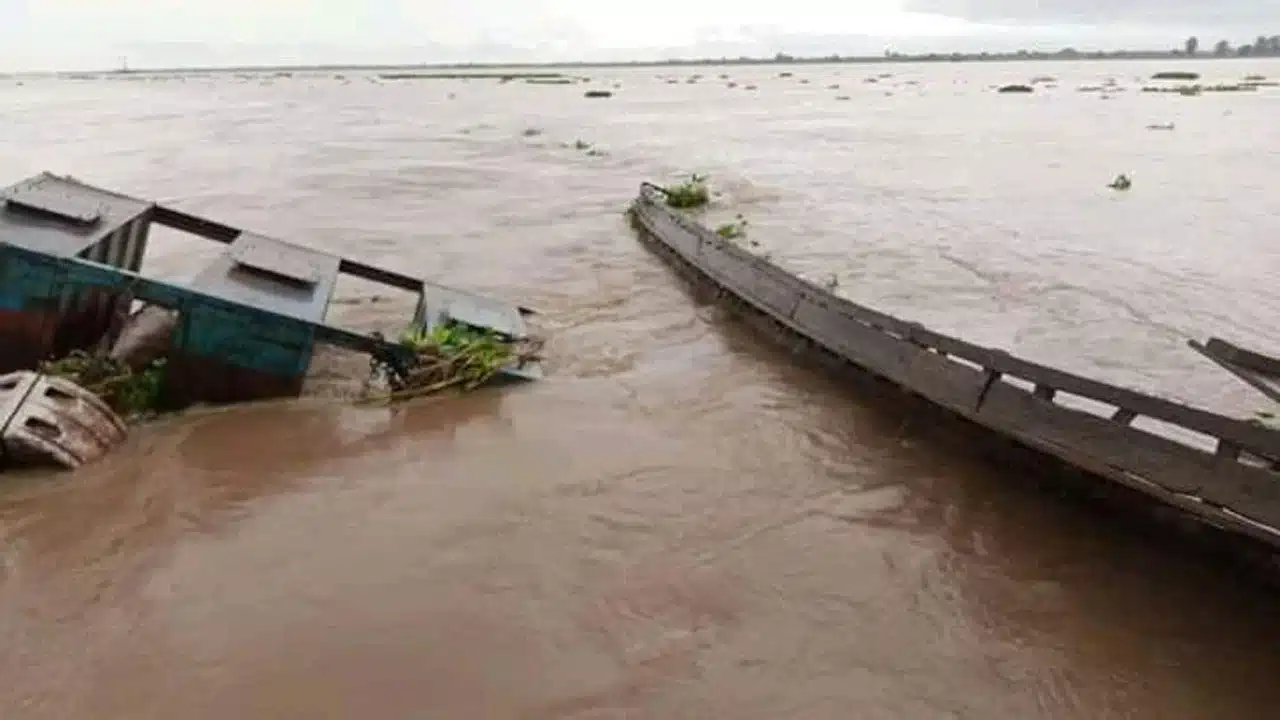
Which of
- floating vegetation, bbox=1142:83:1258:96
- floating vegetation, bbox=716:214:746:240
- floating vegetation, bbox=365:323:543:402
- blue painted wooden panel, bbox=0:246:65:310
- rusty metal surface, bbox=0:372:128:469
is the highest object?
floating vegetation, bbox=1142:83:1258:96

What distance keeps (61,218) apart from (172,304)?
5.39ft

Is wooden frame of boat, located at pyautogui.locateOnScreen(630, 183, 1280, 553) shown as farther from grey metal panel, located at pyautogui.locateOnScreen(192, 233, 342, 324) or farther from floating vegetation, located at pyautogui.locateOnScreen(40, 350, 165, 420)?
floating vegetation, located at pyautogui.locateOnScreen(40, 350, 165, 420)

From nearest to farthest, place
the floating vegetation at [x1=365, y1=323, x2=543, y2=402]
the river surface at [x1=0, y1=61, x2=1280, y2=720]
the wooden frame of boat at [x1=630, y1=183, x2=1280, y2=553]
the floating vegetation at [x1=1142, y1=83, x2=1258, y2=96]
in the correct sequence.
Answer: the river surface at [x1=0, y1=61, x2=1280, y2=720]
the wooden frame of boat at [x1=630, y1=183, x2=1280, y2=553]
the floating vegetation at [x1=365, y1=323, x2=543, y2=402]
the floating vegetation at [x1=1142, y1=83, x2=1258, y2=96]

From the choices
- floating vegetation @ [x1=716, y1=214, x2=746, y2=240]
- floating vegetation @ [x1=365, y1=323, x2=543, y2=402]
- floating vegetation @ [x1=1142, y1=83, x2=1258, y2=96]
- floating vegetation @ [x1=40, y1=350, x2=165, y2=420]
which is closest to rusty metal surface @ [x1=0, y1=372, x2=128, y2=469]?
floating vegetation @ [x1=40, y1=350, x2=165, y2=420]

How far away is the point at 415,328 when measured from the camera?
9.24 m

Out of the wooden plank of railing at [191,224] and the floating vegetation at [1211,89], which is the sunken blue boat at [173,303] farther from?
the floating vegetation at [1211,89]

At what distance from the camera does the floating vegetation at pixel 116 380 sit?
24.4 feet

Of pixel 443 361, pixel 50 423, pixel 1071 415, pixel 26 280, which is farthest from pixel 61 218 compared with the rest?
pixel 1071 415

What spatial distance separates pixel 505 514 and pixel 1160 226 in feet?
50.0

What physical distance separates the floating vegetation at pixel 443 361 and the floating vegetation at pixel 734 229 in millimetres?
7175

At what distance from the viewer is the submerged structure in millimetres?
7316

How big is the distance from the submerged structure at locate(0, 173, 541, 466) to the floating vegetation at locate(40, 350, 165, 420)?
0.12 meters

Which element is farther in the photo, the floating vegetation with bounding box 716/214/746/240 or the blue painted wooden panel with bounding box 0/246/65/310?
the floating vegetation with bounding box 716/214/746/240

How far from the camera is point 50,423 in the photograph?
21.7 feet
